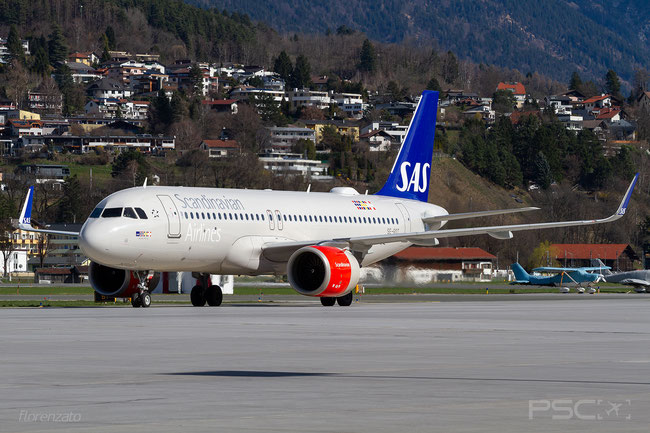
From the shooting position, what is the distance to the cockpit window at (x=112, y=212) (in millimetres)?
39406

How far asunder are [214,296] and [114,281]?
3.75 metres

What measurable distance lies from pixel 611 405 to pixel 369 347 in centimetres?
898

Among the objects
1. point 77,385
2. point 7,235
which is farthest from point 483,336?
point 7,235

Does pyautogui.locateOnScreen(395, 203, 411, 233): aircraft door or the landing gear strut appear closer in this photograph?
the landing gear strut

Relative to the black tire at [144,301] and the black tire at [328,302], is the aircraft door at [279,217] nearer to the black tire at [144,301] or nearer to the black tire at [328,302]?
the black tire at [328,302]

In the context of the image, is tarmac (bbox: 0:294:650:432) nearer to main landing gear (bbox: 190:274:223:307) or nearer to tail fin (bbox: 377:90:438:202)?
main landing gear (bbox: 190:274:223:307)

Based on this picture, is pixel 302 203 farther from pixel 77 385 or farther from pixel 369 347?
pixel 77 385

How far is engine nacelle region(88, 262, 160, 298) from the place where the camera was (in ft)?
136

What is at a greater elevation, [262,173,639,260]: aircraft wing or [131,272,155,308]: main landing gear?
[262,173,639,260]: aircraft wing

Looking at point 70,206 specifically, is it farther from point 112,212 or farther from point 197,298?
point 112,212

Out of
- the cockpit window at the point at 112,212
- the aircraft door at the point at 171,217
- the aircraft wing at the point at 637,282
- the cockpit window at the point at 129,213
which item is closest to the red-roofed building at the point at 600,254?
the aircraft wing at the point at 637,282

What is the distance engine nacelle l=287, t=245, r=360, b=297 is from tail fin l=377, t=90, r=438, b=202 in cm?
1282

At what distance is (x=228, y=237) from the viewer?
42438 millimetres

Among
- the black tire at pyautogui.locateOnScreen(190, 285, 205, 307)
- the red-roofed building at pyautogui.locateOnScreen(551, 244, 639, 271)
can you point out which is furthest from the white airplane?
the red-roofed building at pyautogui.locateOnScreen(551, 244, 639, 271)
